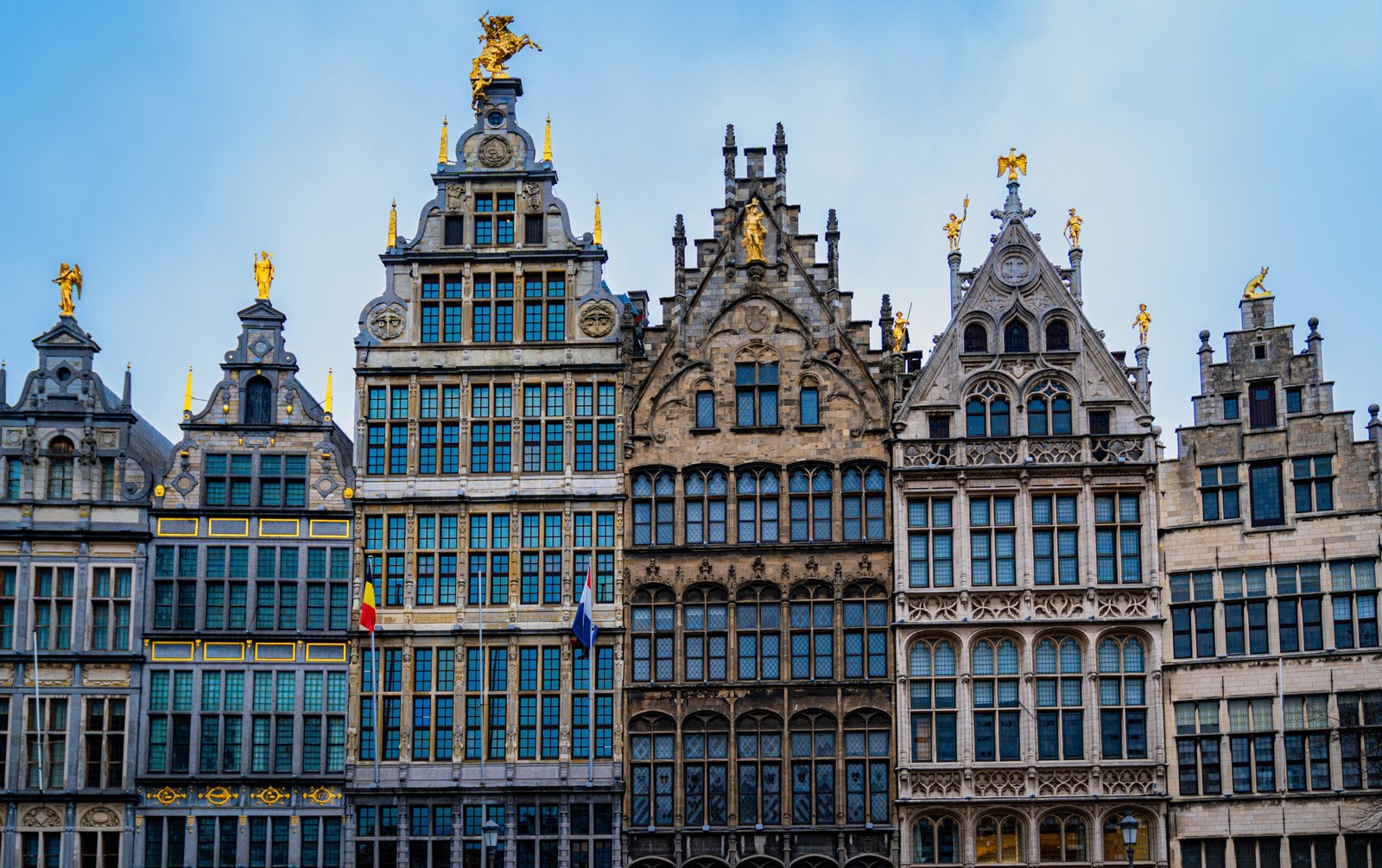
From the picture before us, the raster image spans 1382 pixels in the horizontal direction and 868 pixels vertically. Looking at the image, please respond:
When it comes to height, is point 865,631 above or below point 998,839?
above

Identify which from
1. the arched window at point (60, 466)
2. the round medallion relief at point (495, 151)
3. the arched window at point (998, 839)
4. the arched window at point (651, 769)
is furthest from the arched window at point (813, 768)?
the arched window at point (60, 466)

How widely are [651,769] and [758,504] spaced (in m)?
7.06

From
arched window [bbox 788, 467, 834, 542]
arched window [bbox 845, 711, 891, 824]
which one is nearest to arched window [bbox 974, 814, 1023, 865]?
arched window [bbox 845, 711, 891, 824]

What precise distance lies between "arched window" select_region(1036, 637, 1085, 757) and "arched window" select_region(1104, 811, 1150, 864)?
5.44ft

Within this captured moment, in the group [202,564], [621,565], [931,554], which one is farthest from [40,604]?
[931,554]

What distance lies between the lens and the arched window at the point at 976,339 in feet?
175

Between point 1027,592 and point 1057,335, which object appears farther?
point 1057,335

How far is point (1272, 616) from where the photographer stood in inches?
2007

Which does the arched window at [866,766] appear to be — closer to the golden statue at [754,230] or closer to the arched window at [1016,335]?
the arched window at [1016,335]

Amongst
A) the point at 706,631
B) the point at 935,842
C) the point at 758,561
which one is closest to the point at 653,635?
the point at 706,631

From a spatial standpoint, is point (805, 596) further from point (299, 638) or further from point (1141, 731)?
point (299, 638)

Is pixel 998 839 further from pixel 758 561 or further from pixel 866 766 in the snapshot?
pixel 758 561

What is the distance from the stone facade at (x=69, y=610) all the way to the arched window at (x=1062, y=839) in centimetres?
2195

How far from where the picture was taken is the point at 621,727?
51.2 metres
